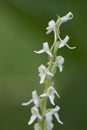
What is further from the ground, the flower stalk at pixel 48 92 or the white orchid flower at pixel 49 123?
the flower stalk at pixel 48 92

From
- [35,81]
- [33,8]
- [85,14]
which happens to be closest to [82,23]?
[85,14]

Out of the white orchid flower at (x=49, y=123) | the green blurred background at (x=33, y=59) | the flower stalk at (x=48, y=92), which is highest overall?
the green blurred background at (x=33, y=59)

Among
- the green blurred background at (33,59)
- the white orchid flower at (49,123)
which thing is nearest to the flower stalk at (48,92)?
the white orchid flower at (49,123)

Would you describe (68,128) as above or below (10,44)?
below

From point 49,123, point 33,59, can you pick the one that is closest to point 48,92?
point 49,123

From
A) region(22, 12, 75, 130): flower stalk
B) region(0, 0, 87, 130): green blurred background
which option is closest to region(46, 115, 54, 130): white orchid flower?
region(22, 12, 75, 130): flower stalk

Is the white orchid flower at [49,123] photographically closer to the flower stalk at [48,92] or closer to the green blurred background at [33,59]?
the flower stalk at [48,92]

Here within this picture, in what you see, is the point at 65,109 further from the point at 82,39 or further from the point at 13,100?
the point at 82,39

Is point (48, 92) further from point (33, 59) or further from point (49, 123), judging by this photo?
point (33, 59)

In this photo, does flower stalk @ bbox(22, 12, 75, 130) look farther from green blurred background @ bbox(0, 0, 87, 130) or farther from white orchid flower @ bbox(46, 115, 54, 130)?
green blurred background @ bbox(0, 0, 87, 130)
